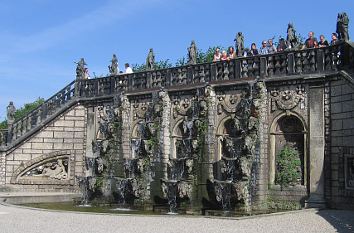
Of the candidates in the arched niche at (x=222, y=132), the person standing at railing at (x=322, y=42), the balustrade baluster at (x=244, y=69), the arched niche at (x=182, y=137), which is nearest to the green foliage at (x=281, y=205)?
the arched niche at (x=222, y=132)

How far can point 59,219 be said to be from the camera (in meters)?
15.0

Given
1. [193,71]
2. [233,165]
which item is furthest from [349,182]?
[193,71]

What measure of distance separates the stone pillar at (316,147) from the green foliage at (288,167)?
818 mm

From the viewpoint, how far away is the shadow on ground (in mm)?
13002

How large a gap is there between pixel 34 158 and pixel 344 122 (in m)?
15.9

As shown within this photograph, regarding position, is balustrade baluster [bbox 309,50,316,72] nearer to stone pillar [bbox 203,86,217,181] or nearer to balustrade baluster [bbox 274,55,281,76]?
balustrade baluster [bbox 274,55,281,76]

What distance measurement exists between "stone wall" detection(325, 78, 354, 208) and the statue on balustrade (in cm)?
476

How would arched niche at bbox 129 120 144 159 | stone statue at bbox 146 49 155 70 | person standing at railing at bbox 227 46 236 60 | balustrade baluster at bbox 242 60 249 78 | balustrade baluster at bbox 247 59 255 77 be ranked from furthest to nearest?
stone statue at bbox 146 49 155 70
arched niche at bbox 129 120 144 159
person standing at railing at bbox 227 46 236 60
balustrade baluster at bbox 242 60 249 78
balustrade baluster at bbox 247 59 255 77

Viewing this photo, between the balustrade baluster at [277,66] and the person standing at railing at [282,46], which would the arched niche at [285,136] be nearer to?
the balustrade baluster at [277,66]

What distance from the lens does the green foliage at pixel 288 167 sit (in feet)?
66.1

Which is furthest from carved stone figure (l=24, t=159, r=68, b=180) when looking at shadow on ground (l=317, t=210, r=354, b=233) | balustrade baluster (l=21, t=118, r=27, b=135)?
shadow on ground (l=317, t=210, r=354, b=233)

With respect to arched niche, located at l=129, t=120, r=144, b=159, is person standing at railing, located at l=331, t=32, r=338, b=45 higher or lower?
higher

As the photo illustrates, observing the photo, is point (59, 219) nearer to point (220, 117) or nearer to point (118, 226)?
point (118, 226)

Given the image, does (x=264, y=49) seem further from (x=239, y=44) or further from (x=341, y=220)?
(x=341, y=220)
